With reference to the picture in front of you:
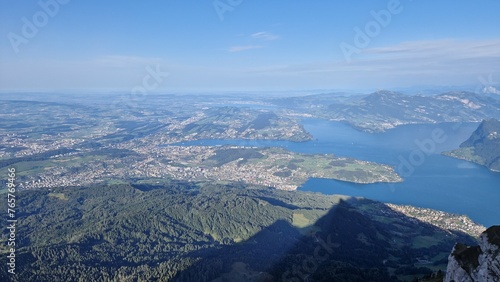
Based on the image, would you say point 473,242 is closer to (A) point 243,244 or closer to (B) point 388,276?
(B) point 388,276

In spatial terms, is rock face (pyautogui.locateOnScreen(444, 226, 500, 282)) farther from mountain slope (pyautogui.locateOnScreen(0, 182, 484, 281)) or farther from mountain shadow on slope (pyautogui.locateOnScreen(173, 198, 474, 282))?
mountain slope (pyautogui.locateOnScreen(0, 182, 484, 281))

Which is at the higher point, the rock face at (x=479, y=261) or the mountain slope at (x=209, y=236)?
the rock face at (x=479, y=261)

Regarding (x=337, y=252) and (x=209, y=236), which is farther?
(x=209, y=236)

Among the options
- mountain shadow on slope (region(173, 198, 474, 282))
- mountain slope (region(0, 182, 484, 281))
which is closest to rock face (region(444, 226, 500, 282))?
mountain shadow on slope (region(173, 198, 474, 282))

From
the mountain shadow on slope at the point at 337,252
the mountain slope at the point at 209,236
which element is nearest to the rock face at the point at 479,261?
the mountain shadow on slope at the point at 337,252

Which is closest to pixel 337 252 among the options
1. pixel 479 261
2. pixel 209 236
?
pixel 209 236

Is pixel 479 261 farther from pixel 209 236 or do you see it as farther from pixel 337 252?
pixel 209 236

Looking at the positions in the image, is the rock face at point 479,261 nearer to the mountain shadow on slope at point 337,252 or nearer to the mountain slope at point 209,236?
the mountain shadow on slope at point 337,252

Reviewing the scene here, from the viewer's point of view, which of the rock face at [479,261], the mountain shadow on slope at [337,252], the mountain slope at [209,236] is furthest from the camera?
the mountain slope at [209,236]

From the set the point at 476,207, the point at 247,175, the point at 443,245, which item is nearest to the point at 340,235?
the point at 443,245
